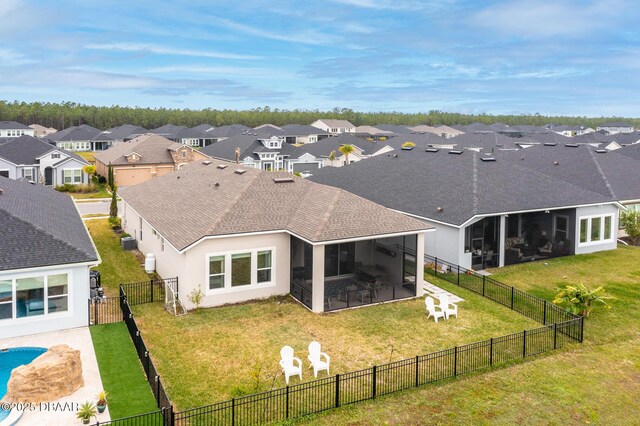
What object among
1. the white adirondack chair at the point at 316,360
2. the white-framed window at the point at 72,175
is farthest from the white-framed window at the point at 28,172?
the white adirondack chair at the point at 316,360

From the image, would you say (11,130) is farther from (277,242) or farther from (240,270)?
(277,242)

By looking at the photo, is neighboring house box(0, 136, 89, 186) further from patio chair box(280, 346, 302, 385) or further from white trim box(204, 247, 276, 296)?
patio chair box(280, 346, 302, 385)

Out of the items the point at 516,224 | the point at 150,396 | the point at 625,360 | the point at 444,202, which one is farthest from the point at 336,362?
the point at 516,224

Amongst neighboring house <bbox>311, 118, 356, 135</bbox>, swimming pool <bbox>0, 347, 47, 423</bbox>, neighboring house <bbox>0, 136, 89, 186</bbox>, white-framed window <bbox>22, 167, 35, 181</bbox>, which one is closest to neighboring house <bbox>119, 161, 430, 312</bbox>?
swimming pool <bbox>0, 347, 47, 423</bbox>

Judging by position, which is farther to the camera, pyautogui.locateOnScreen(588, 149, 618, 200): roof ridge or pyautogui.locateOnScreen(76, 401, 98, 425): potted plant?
pyautogui.locateOnScreen(588, 149, 618, 200): roof ridge

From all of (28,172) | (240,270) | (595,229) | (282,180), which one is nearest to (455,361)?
(240,270)

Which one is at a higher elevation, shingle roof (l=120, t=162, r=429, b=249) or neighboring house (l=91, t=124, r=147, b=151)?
neighboring house (l=91, t=124, r=147, b=151)
